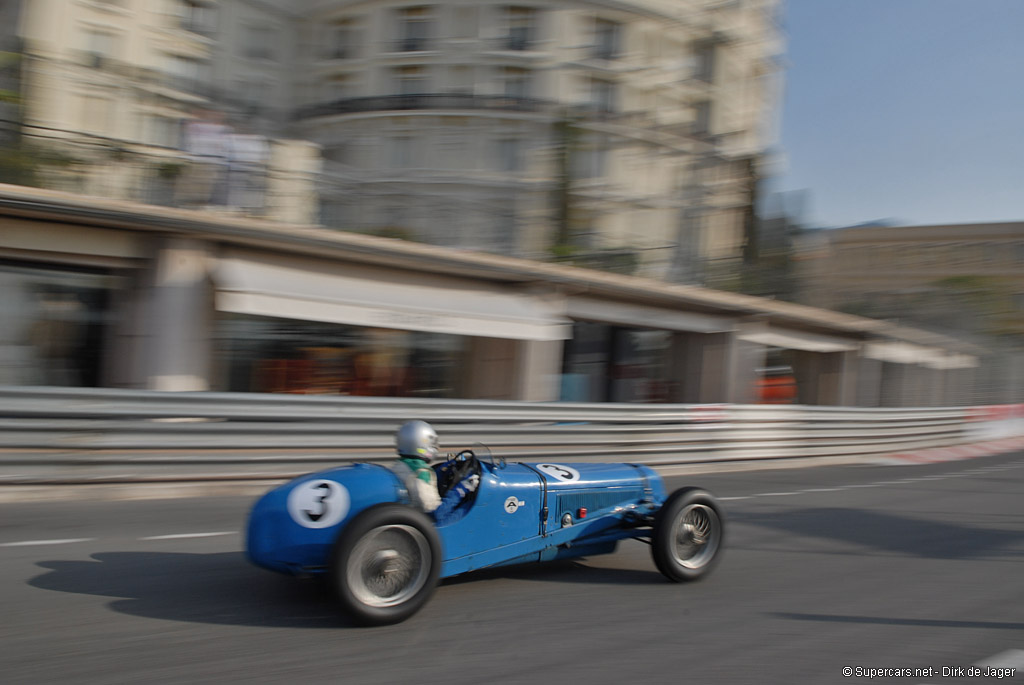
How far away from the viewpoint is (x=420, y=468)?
5.14 metres

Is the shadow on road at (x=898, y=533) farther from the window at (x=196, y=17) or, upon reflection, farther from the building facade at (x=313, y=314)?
the window at (x=196, y=17)

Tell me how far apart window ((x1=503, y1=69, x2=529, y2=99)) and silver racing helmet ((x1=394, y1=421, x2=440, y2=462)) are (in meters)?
29.6

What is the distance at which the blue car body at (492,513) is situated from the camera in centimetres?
470

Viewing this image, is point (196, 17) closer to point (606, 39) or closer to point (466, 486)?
point (606, 39)

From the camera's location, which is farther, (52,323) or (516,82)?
(516,82)

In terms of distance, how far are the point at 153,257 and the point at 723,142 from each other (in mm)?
28441

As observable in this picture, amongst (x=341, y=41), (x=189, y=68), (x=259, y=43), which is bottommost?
(x=189, y=68)

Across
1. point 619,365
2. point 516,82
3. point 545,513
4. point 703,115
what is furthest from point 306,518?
point 703,115

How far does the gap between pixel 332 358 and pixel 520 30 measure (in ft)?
75.8

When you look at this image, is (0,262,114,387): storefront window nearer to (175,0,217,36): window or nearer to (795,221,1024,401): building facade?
(795,221,1024,401): building facade

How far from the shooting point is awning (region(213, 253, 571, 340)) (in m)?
10.7

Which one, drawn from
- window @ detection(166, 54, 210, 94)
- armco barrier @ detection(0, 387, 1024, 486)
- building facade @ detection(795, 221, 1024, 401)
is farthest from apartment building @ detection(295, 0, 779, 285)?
armco barrier @ detection(0, 387, 1024, 486)

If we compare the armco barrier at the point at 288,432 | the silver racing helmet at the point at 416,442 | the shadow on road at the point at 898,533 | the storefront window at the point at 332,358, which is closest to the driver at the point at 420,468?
the silver racing helmet at the point at 416,442

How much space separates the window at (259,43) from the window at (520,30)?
351 inches
